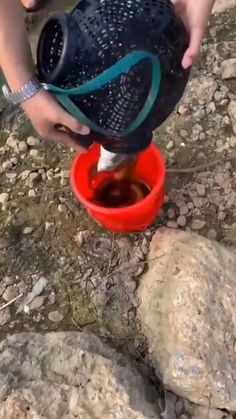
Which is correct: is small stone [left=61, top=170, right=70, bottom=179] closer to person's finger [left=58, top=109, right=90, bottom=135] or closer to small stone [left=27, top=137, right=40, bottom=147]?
small stone [left=27, top=137, right=40, bottom=147]

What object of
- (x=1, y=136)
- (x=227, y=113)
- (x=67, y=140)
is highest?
(x=67, y=140)

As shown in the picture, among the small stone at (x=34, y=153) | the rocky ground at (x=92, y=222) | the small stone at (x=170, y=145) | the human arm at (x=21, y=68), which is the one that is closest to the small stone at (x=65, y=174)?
the rocky ground at (x=92, y=222)

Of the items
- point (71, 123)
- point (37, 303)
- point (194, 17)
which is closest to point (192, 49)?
point (194, 17)

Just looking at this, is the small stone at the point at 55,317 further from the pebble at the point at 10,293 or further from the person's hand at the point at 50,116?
the person's hand at the point at 50,116

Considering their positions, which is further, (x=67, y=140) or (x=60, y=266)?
(x=60, y=266)

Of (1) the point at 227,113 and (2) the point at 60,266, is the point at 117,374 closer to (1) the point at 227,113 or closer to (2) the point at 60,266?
(2) the point at 60,266

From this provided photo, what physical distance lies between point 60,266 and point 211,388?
21.4 inches

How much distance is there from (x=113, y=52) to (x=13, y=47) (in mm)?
218

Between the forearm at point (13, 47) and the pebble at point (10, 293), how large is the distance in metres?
0.58

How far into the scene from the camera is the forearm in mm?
1553

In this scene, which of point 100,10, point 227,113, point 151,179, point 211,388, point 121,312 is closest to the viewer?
point 100,10

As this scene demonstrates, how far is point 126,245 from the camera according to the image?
197 centimetres

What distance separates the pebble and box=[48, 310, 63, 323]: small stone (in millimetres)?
111

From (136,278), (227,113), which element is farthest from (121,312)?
(227,113)
